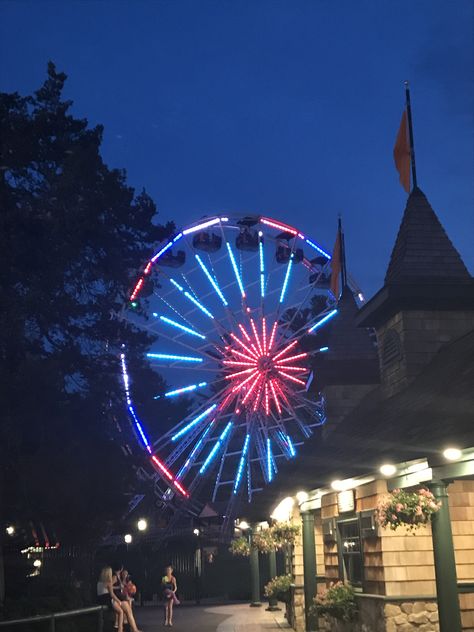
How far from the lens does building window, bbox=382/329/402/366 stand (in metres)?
16.5

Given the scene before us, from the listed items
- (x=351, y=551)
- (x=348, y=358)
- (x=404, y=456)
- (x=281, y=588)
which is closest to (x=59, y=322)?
(x=348, y=358)

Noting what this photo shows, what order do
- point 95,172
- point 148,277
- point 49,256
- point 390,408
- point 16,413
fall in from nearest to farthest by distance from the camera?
point 390,408, point 16,413, point 49,256, point 95,172, point 148,277

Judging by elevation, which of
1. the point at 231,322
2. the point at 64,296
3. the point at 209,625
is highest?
the point at 231,322

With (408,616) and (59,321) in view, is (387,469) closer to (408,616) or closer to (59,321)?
(408,616)

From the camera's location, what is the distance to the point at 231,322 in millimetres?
30719

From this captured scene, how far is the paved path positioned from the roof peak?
8.94 meters

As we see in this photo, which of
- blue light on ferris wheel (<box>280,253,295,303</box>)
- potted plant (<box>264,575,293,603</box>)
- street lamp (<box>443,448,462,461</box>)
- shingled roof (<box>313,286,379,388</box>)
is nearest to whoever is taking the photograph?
street lamp (<box>443,448,462,461</box>)

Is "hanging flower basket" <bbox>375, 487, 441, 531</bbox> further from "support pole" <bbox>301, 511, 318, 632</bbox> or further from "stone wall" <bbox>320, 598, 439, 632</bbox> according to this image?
"support pole" <bbox>301, 511, 318, 632</bbox>

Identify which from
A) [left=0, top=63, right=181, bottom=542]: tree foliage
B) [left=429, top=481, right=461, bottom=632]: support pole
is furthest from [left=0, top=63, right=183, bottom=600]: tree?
[left=429, top=481, right=461, bottom=632]: support pole

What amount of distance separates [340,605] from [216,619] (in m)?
9.48

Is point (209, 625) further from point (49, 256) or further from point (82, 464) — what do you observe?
point (49, 256)

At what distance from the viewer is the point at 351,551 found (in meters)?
14.5

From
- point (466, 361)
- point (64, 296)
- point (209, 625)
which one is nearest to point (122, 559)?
point (209, 625)

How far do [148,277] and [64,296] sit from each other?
7.90 meters
